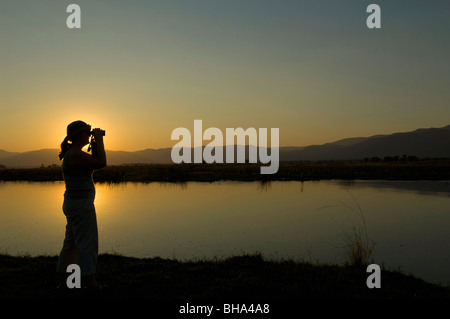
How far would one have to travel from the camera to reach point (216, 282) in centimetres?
554

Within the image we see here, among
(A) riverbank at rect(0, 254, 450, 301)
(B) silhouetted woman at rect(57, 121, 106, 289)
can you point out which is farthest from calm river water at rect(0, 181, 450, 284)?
(B) silhouetted woman at rect(57, 121, 106, 289)

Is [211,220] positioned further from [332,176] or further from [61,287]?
[332,176]

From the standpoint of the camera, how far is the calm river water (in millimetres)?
8664

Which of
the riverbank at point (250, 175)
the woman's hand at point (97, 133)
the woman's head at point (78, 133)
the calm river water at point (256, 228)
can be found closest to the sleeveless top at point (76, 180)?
the woman's head at point (78, 133)

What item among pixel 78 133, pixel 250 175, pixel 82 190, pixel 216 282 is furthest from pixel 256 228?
pixel 250 175

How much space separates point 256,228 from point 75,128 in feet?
25.9

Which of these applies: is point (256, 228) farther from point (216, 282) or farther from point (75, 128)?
point (75, 128)

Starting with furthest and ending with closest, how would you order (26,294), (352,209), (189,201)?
(189,201) → (352,209) → (26,294)

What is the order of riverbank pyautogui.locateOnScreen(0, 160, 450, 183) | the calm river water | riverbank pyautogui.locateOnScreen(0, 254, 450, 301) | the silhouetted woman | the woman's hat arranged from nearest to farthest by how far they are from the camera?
the silhouetted woman, the woman's hat, riverbank pyautogui.locateOnScreen(0, 254, 450, 301), the calm river water, riverbank pyautogui.locateOnScreen(0, 160, 450, 183)

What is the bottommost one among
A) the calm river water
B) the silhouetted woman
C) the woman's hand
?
the calm river water

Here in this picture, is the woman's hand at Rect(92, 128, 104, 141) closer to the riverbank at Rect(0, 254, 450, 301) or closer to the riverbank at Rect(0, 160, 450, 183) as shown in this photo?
the riverbank at Rect(0, 254, 450, 301)

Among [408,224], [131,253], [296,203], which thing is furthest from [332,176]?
[131,253]
